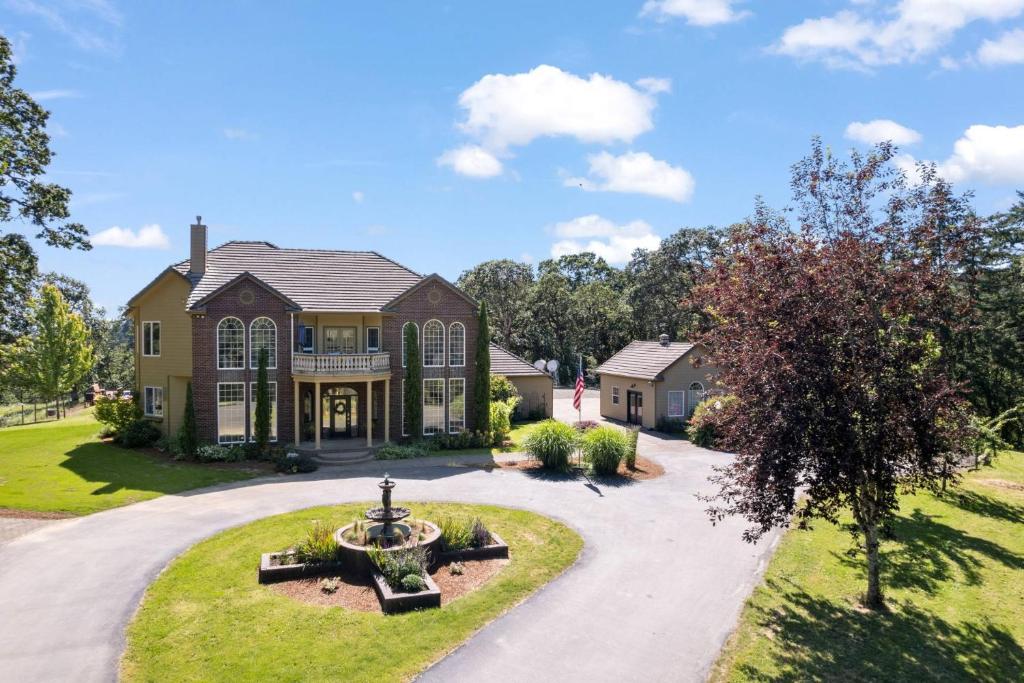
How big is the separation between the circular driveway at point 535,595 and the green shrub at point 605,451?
1111mm

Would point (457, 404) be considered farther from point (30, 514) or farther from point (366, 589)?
point (366, 589)

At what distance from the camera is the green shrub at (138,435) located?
26.1 meters

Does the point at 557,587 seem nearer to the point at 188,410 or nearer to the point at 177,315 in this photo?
the point at 188,410

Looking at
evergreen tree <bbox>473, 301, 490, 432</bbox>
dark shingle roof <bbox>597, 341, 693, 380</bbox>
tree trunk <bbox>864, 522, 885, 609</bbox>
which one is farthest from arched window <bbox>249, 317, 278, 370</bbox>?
tree trunk <bbox>864, 522, 885, 609</bbox>

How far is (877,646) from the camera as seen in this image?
33.1ft

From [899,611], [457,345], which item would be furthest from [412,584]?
[457,345]

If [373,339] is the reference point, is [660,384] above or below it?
below

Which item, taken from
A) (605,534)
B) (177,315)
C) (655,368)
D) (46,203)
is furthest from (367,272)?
(605,534)

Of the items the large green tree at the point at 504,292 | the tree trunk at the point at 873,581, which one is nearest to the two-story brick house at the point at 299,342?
the tree trunk at the point at 873,581

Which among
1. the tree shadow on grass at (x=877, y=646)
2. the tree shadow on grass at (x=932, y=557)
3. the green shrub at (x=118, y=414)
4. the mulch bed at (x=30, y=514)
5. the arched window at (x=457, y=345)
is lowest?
the tree shadow on grass at (x=877, y=646)

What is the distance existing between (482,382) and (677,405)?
11.6 meters

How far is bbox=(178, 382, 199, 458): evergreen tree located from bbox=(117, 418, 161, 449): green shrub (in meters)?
3.05

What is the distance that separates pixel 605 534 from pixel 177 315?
68.0 feet

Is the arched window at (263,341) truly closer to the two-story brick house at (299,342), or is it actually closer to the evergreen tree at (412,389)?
the two-story brick house at (299,342)
